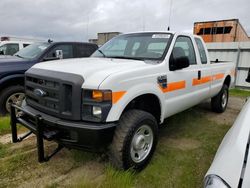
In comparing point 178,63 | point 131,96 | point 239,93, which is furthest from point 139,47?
point 239,93

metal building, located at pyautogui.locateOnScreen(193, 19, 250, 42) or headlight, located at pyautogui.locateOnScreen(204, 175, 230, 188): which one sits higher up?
metal building, located at pyautogui.locateOnScreen(193, 19, 250, 42)

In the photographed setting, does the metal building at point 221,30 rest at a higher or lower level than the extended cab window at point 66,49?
higher

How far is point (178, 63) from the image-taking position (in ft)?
11.3

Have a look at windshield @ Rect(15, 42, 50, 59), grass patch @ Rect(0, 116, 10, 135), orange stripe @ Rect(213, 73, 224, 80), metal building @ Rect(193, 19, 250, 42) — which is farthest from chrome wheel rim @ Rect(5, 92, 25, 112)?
metal building @ Rect(193, 19, 250, 42)

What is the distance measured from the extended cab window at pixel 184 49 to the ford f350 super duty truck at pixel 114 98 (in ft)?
0.08

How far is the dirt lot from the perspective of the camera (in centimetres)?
276

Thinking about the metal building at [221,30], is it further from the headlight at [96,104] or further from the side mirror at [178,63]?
the headlight at [96,104]

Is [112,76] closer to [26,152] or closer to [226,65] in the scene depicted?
[26,152]

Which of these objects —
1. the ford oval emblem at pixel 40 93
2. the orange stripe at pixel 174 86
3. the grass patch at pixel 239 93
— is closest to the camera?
the ford oval emblem at pixel 40 93

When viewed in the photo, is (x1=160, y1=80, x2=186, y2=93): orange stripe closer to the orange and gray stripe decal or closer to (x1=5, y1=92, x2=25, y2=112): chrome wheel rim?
the orange and gray stripe decal

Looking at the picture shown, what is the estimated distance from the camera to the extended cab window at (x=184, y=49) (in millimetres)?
3729

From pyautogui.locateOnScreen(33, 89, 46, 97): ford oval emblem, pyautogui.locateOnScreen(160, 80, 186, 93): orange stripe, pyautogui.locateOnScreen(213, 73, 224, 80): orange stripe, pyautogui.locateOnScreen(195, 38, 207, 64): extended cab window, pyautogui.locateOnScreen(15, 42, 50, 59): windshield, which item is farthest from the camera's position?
pyautogui.locateOnScreen(15, 42, 50, 59): windshield

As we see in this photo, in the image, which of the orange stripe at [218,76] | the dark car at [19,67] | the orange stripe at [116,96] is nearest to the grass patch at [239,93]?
the orange stripe at [218,76]

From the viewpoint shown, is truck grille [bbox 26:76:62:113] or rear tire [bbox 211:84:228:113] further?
→ rear tire [bbox 211:84:228:113]
